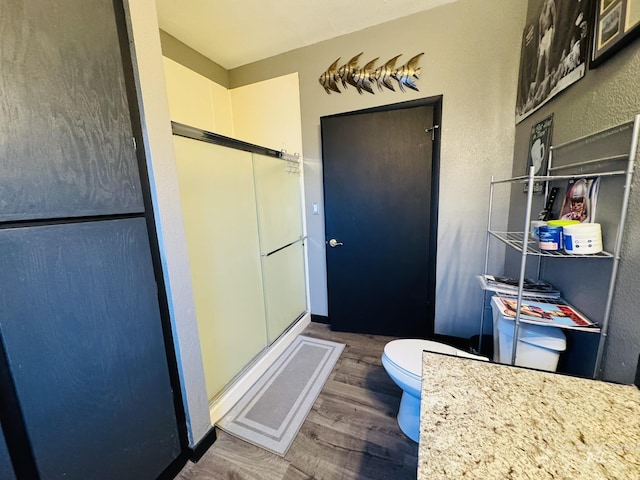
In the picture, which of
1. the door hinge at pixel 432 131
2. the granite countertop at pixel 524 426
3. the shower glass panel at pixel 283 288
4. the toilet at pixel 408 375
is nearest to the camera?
the granite countertop at pixel 524 426

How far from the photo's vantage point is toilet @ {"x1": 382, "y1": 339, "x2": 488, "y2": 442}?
1.26 meters

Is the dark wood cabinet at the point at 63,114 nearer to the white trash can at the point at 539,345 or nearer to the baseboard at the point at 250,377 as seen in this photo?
the baseboard at the point at 250,377

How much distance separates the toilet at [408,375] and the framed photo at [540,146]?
1.05 meters

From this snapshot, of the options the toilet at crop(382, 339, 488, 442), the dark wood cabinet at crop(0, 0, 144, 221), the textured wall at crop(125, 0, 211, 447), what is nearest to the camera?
the dark wood cabinet at crop(0, 0, 144, 221)

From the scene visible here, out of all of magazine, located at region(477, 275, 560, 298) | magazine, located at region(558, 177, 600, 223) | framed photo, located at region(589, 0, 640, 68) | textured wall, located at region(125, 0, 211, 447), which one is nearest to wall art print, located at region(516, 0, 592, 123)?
framed photo, located at region(589, 0, 640, 68)

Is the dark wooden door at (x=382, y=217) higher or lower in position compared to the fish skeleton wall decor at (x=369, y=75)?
lower

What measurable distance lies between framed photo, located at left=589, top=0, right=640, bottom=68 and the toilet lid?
1.40 metres

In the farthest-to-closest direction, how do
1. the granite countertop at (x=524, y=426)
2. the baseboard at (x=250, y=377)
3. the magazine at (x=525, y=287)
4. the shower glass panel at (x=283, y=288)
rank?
the shower glass panel at (x=283, y=288), the baseboard at (x=250, y=377), the magazine at (x=525, y=287), the granite countertop at (x=524, y=426)

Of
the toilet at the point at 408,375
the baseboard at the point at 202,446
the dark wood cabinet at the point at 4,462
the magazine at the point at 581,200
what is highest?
the magazine at the point at 581,200

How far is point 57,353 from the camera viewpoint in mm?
796

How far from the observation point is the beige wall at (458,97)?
1697mm

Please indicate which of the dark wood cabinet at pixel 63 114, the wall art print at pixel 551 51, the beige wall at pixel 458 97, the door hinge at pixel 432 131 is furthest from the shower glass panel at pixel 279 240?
the wall art print at pixel 551 51

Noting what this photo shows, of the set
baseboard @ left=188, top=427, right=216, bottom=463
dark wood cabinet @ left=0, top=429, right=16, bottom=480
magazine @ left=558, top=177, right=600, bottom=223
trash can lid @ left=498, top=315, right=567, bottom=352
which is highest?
magazine @ left=558, top=177, right=600, bottom=223

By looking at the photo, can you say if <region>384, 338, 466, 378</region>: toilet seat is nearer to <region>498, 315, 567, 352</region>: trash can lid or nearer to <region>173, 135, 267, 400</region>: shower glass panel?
<region>498, 315, 567, 352</region>: trash can lid
